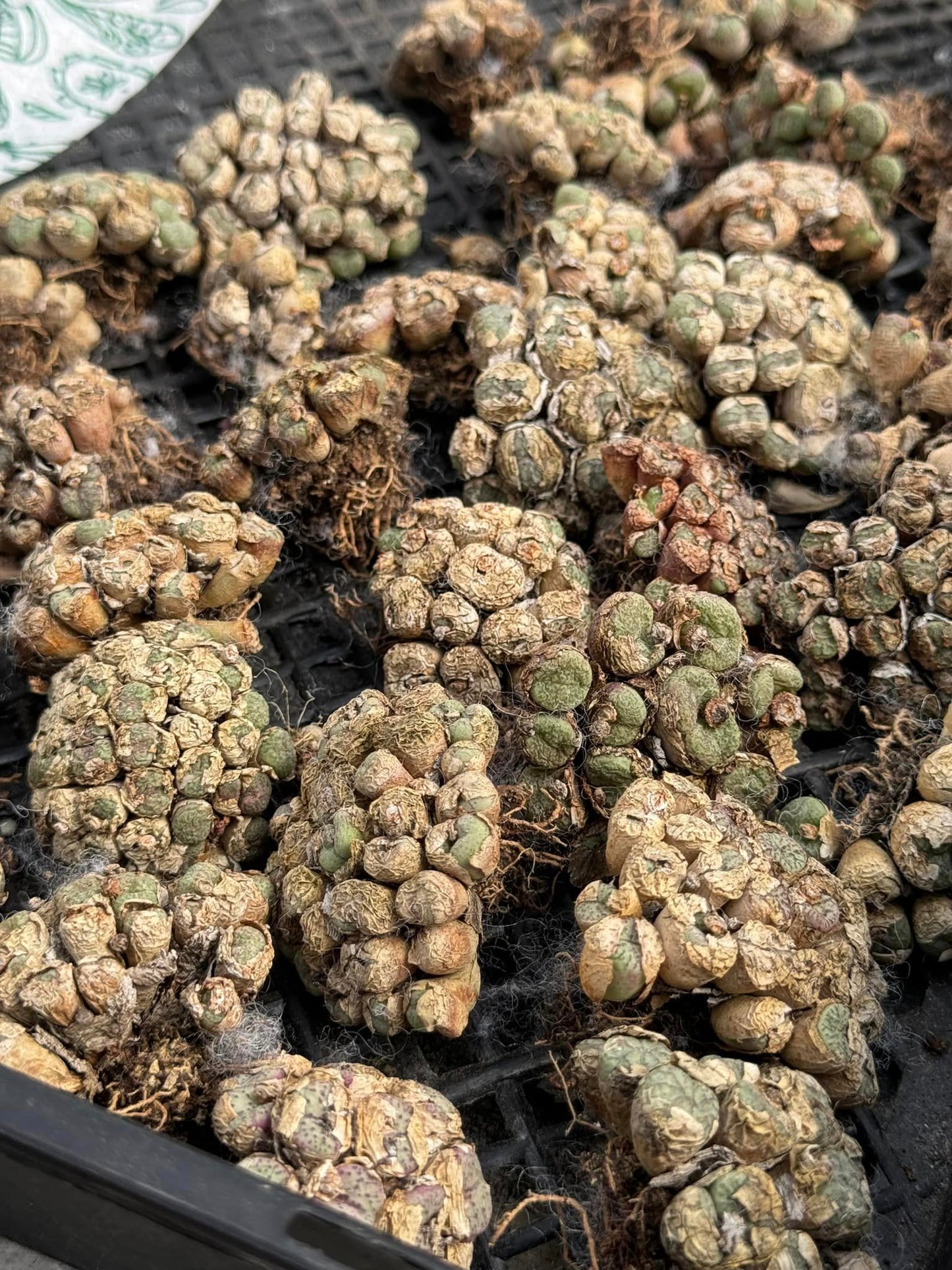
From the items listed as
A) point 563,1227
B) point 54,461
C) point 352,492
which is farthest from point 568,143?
point 563,1227

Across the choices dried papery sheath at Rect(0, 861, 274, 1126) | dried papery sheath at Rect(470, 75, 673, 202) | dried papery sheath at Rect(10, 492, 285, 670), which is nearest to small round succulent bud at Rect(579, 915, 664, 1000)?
dried papery sheath at Rect(0, 861, 274, 1126)

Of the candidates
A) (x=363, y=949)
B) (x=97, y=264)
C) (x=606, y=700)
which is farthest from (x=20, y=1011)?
(x=97, y=264)

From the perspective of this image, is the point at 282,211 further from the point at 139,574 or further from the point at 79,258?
the point at 139,574

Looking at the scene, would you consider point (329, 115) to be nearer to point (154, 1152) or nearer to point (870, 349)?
point (870, 349)

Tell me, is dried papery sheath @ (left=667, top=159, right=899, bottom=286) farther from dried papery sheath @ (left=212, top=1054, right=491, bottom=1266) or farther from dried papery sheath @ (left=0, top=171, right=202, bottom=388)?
dried papery sheath @ (left=212, top=1054, right=491, bottom=1266)

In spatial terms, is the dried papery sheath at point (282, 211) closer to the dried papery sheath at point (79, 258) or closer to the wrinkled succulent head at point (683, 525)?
the dried papery sheath at point (79, 258)

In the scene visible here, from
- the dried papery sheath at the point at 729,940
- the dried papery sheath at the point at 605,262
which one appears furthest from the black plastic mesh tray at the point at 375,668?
the dried papery sheath at the point at 605,262

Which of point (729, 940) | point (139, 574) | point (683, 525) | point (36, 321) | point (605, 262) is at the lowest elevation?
point (729, 940)
